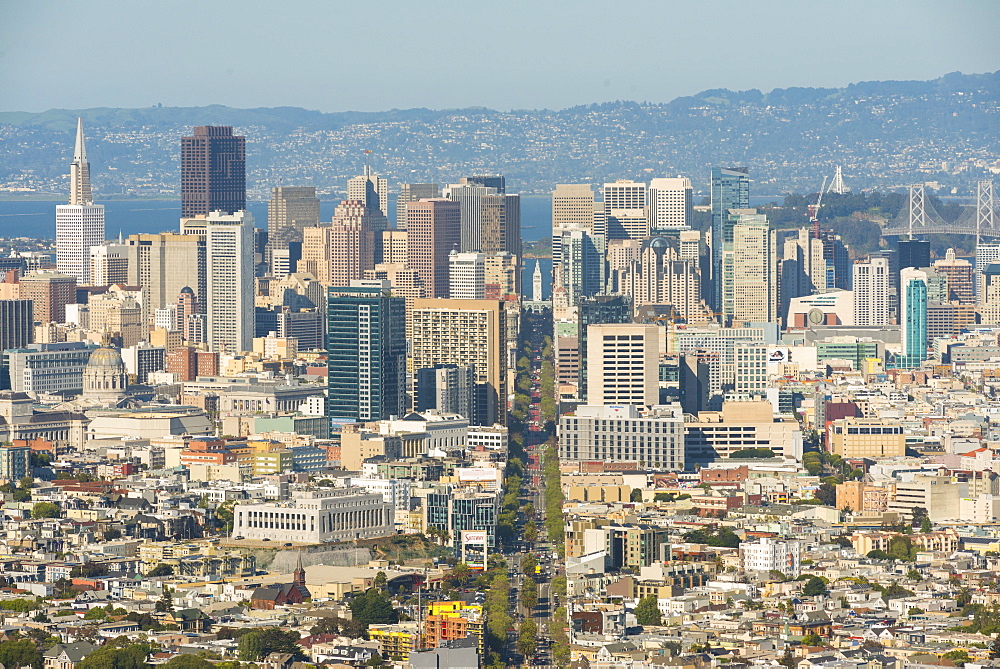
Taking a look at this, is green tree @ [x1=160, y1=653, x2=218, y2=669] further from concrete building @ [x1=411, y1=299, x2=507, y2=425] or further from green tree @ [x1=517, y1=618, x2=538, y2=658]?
concrete building @ [x1=411, y1=299, x2=507, y2=425]

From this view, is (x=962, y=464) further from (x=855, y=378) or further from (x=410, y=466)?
(x=855, y=378)

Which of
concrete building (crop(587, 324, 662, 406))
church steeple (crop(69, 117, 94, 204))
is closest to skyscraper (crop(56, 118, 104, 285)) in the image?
church steeple (crop(69, 117, 94, 204))

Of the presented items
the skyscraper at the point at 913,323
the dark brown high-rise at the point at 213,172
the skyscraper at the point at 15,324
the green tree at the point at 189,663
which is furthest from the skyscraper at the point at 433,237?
the green tree at the point at 189,663

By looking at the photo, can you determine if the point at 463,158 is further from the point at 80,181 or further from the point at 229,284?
the point at 229,284

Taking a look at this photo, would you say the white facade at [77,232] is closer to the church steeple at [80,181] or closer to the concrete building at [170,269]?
the church steeple at [80,181]

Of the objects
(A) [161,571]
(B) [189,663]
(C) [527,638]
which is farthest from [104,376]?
(B) [189,663]
